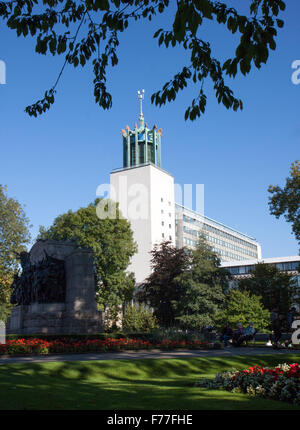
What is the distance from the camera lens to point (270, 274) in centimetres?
5209

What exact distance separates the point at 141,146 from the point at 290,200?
57289mm

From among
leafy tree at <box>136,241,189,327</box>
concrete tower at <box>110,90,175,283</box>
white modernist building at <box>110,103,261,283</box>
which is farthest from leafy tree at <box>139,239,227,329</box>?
concrete tower at <box>110,90,175,283</box>

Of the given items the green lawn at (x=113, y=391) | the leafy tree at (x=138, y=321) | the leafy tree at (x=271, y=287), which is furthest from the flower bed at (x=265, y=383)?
the leafy tree at (x=271, y=287)

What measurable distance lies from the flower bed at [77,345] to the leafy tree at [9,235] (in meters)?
25.9

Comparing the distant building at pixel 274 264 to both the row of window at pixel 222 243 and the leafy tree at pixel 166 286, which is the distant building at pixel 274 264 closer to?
the row of window at pixel 222 243

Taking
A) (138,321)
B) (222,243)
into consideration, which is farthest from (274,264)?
(138,321)

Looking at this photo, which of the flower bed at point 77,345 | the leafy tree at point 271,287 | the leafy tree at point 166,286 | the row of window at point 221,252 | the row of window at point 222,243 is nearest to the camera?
the flower bed at point 77,345

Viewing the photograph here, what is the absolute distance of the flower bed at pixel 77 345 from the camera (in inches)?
798

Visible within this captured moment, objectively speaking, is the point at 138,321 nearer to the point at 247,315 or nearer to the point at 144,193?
the point at 247,315

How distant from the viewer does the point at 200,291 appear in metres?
42.4

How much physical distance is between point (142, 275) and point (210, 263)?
114 ft

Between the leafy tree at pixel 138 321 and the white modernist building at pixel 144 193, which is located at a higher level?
the white modernist building at pixel 144 193

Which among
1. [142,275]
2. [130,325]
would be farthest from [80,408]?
[142,275]

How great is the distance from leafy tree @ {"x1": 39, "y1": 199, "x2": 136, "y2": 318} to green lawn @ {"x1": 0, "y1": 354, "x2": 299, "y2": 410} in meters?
37.9
